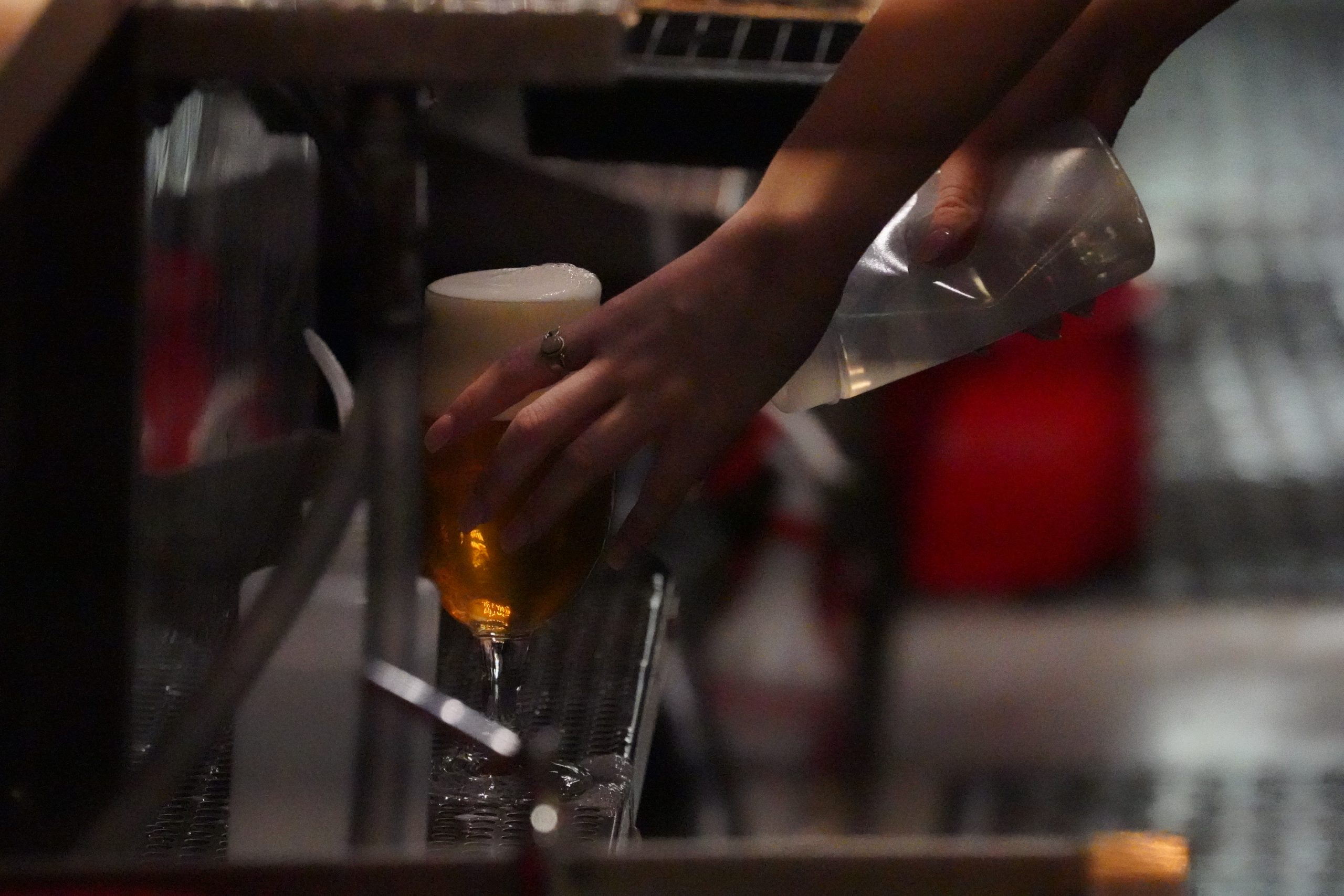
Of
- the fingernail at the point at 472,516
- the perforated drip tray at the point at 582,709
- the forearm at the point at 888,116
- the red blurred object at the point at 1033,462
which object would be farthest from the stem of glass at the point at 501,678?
the red blurred object at the point at 1033,462

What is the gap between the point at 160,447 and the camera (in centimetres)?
61

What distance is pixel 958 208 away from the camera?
0.53 m

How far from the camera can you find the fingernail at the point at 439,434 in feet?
1.68

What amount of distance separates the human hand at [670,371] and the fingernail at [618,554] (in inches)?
2.3

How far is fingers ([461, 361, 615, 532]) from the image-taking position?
19.1 inches

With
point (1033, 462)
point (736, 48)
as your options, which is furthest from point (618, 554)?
point (1033, 462)

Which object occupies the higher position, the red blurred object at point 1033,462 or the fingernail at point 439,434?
the red blurred object at point 1033,462

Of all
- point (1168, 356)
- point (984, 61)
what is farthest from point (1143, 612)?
point (984, 61)

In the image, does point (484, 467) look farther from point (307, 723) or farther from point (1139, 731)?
point (1139, 731)

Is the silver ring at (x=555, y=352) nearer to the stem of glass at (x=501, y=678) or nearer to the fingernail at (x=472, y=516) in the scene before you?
the fingernail at (x=472, y=516)

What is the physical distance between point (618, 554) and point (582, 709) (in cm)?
15

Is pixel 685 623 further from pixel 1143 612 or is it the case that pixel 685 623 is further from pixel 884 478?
pixel 1143 612

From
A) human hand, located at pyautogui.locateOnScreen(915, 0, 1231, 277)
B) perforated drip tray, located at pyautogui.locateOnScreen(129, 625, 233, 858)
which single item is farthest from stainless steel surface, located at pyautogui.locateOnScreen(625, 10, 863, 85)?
perforated drip tray, located at pyautogui.locateOnScreen(129, 625, 233, 858)

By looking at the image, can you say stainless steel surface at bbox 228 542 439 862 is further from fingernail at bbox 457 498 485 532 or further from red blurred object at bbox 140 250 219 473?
red blurred object at bbox 140 250 219 473
